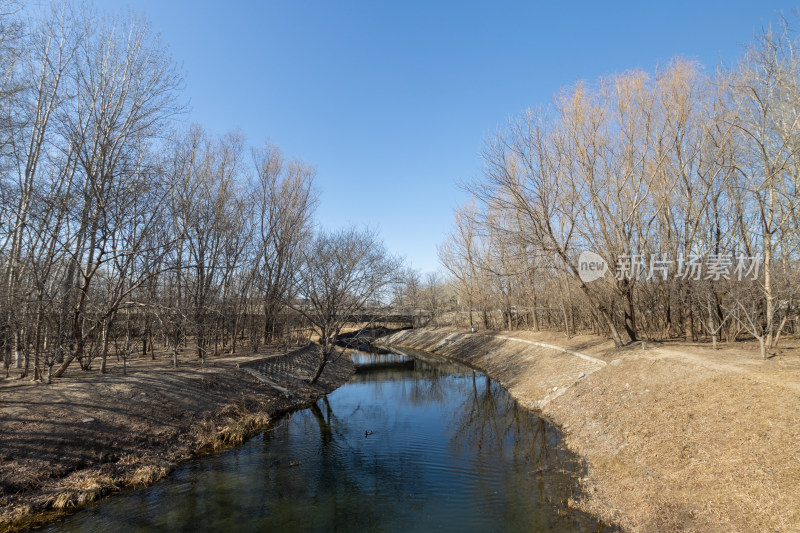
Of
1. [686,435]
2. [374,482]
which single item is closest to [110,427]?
[374,482]

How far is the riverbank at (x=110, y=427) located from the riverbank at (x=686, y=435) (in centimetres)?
904

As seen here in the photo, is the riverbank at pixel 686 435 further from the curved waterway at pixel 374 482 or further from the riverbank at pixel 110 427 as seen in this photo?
the riverbank at pixel 110 427

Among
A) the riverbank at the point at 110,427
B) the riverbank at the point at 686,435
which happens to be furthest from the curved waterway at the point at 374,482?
the riverbank at the point at 686,435

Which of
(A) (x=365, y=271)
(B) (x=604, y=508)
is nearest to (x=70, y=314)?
(A) (x=365, y=271)

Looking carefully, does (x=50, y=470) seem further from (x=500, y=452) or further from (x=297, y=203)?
(x=297, y=203)

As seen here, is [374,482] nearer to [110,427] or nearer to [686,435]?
[110,427]

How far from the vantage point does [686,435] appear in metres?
7.51

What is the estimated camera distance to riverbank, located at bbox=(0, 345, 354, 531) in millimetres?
6918

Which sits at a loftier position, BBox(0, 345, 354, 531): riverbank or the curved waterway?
BBox(0, 345, 354, 531): riverbank

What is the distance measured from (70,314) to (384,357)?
23431mm

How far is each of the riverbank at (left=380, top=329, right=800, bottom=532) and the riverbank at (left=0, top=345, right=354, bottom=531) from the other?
904 cm

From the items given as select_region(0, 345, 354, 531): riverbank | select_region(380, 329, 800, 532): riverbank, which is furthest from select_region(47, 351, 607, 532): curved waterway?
select_region(380, 329, 800, 532): riverbank

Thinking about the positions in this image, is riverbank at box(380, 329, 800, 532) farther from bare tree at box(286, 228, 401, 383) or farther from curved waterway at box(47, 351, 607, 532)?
bare tree at box(286, 228, 401, 383)

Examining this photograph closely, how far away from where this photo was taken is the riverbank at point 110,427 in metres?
6.92
